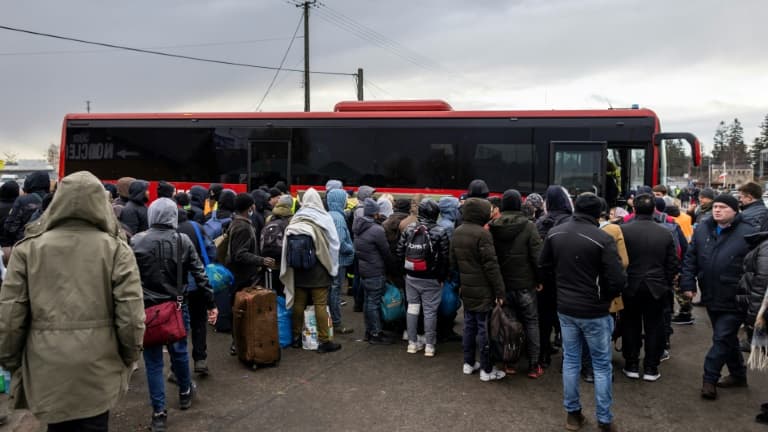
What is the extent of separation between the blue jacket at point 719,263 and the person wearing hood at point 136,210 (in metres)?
5.82

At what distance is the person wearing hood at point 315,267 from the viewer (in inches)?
247

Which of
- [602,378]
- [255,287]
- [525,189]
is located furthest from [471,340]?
[525,189]

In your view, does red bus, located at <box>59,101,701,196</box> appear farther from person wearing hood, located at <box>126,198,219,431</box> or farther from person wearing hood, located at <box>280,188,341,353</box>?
person wearing hood, located at <box>126,198,219,431</box>

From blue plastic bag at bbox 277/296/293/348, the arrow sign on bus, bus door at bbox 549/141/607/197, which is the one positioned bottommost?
blue plastic bag at bbox 277/296/293/348

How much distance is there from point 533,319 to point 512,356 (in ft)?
1.61

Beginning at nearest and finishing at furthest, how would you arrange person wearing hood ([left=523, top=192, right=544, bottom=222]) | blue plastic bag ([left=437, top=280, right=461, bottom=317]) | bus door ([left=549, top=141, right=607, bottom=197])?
person wearing hood ([left=523, top=192, right=544, bottom=222]), blue plastic bag ([left=437, top=280, right=461, bottom=317]), bus door ([left=549, top=141, right=607, bottom=197])

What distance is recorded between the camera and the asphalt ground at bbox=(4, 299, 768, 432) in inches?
183

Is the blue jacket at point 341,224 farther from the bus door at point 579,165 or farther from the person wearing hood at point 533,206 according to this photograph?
the bus door at point 579,165

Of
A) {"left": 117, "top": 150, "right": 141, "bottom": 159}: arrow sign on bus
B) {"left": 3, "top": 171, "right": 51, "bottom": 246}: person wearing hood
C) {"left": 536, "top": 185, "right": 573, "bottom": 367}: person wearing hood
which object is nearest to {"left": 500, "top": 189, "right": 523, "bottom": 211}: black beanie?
{"left": 536, "top": 185, "right": 573, "bottom": 367}: person wearing hood

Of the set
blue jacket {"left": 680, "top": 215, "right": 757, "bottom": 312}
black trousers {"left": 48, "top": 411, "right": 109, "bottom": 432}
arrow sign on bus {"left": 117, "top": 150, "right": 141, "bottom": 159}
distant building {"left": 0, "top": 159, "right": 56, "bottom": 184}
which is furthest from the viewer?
distant building {"left": 0, "top": 159, "right": 56, "bottom": 184}

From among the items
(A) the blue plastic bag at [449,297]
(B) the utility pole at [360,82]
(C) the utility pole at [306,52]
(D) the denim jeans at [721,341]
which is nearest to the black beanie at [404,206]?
(A) the blue plastic bag at [449,297]

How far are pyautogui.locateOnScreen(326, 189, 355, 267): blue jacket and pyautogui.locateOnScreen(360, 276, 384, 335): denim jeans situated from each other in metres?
0.51

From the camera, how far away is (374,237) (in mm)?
6730

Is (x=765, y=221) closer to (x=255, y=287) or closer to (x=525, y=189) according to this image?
(x=255, y=287)
